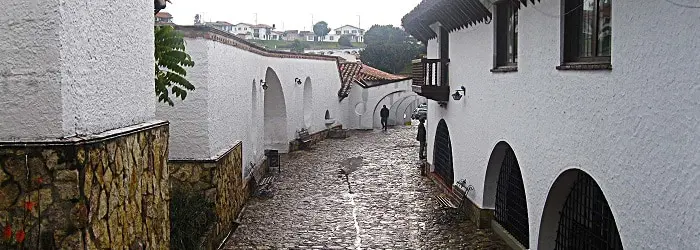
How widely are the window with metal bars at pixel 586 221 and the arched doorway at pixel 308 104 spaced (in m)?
17.8

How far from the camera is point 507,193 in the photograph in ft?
37.0

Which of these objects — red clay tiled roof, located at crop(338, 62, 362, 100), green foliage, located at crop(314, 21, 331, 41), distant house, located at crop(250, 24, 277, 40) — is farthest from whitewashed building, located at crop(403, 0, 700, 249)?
distant house, located at crop(250, 24, 277, 40)

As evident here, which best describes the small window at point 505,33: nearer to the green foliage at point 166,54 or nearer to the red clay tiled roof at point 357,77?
the green foliage at point 166,54

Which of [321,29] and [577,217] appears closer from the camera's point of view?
[577,217]

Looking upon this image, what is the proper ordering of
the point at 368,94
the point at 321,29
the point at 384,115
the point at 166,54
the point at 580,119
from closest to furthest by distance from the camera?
the point at 580,119, the point at 166,54, the point at 368,94, the point at 384,115, the point at 321,29

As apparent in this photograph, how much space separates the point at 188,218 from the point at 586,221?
5.06m

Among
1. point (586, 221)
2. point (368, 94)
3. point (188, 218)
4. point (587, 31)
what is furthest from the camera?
point (368, 94)

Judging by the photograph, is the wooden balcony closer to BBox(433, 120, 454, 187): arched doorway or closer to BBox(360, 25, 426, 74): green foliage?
BBox(433, 120, 454, 187): arched doorway

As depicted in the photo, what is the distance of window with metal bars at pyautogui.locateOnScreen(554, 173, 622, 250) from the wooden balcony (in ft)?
21.7

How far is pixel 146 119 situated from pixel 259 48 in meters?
10.2

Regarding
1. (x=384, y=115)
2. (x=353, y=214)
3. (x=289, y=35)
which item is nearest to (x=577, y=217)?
(x=353, y=214)

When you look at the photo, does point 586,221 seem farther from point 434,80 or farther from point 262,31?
point 262,31

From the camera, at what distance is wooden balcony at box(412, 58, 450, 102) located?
587 inches

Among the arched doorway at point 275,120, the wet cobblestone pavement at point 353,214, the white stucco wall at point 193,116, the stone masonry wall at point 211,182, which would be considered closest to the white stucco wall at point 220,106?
the white stucco wall at point 193,116
